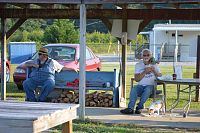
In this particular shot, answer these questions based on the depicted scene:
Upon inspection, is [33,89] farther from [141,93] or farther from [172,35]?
[172,35]

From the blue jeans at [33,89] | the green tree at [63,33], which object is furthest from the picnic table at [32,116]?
the green tree at [63,33]

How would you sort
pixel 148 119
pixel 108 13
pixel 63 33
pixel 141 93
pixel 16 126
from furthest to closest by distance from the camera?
1. pixel 63 33
2. pixel 108 13
3. pixel 141 93
4. pixel 148 119
5. pixel 16 126

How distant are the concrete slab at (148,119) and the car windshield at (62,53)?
4396 mm

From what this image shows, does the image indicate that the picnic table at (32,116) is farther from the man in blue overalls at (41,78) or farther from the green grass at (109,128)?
the man in blue overalls at (41,78)

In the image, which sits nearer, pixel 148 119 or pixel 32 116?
pixel 32 116

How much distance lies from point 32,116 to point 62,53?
33.5ft

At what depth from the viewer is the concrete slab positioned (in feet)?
30.7

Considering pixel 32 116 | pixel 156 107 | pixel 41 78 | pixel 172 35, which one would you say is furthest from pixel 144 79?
pixel 172 35

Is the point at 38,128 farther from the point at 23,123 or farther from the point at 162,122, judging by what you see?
the point at 162,122

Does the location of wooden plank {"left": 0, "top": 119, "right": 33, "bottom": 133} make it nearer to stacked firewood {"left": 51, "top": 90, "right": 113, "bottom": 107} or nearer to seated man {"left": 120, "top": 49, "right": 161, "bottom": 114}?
seated man {"left": 120, "top": 49, "right": 161, "bottom": 114}

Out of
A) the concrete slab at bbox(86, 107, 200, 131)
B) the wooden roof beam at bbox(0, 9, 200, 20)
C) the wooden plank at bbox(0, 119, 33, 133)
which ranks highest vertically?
the wooden roof beam at bbox(0, 9, 200, 20)

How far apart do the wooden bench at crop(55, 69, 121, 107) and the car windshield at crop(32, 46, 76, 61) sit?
2830 millimetres

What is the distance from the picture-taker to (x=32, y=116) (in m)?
5.19

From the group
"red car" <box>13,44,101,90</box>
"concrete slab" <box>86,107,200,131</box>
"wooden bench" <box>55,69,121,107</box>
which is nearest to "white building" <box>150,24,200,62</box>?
"red car" <box>13,44,101,90</box>
